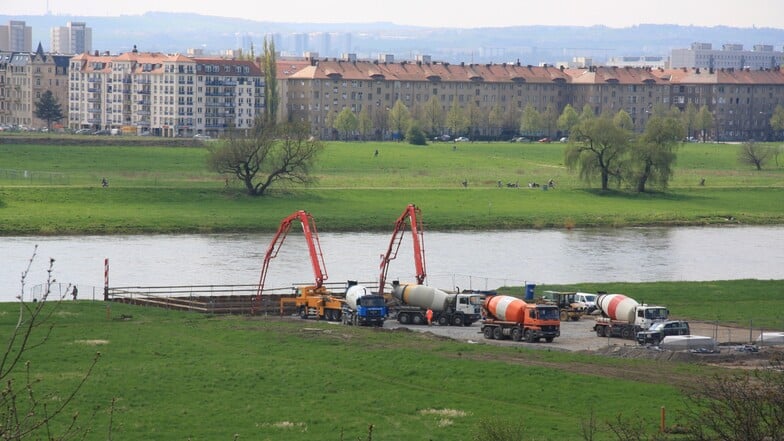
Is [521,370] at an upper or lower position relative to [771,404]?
lower

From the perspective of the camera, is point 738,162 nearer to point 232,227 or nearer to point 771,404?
point 232,227

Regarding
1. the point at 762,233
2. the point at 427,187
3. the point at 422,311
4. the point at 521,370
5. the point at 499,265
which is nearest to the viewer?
the point at 521,370

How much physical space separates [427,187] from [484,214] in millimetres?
14946

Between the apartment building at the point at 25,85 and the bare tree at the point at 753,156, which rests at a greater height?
the apartment building at the point at 25,85

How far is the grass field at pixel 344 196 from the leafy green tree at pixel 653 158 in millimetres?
1714

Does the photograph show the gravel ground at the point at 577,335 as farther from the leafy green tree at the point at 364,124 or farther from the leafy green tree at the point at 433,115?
the leafy green tree at the point at 433,115

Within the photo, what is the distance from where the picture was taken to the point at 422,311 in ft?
172

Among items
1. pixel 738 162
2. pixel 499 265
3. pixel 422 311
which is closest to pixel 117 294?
pixel 422 311

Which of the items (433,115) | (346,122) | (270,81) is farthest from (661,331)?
(433,115)

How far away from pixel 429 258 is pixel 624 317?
2347cm

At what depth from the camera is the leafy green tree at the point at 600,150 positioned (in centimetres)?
11094

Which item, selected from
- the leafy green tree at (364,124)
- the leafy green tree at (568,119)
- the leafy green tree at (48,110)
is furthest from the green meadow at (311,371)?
the leafy green tree at (568,119)

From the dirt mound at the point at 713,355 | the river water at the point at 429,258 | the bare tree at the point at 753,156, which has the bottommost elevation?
the river water at the point at 429,258

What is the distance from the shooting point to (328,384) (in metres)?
37.8
